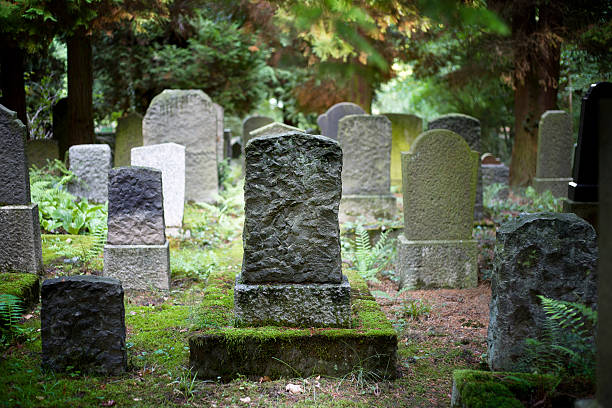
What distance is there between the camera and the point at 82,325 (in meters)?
3.94

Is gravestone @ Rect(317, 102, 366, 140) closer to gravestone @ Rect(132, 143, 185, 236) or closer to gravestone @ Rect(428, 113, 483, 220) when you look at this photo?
gravestone @ Rect(428, 113, 483, 220)

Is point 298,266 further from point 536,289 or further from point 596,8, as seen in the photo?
point 596,8

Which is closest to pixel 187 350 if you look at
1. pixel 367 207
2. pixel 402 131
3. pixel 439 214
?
pixel 439 214

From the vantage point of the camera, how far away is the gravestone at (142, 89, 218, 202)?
412 inches

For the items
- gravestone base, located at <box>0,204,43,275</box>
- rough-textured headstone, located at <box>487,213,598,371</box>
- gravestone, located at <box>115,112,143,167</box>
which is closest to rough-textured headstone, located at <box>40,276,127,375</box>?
gravestone base, located at <box>0,204,43,275</box>

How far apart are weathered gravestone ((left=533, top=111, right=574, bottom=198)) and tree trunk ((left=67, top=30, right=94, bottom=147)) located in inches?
383

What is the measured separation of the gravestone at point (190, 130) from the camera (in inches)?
412

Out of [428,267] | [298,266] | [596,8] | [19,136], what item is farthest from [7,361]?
[596,8]

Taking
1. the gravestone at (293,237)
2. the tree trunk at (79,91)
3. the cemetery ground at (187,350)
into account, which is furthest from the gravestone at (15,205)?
the tree trunk at (79,91)

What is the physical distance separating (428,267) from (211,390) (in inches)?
143

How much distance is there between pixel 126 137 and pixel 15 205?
20.2 ft

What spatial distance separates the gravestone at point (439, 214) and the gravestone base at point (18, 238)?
14.0ft

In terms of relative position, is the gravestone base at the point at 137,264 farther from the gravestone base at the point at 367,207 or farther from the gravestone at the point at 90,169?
the gravestone base at the point at 367,207

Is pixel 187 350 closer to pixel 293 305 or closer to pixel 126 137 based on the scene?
pixel 293 305
